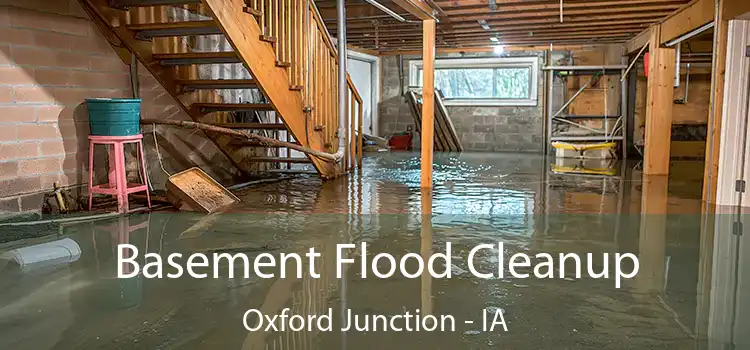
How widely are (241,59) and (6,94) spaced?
1.79 m

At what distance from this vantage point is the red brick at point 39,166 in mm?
4477

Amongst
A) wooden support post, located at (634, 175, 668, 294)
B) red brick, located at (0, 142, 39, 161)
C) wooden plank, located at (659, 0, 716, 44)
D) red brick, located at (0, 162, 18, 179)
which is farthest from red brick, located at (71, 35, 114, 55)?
wooden plank, located at (659, 0, 716, 44)

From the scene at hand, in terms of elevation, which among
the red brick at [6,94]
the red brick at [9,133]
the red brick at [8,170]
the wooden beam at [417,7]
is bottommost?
the red brick at [8,170]

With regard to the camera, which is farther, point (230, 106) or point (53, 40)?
point (230, 106)

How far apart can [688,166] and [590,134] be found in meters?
2.15

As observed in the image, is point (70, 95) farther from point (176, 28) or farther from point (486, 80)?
point (486, 80)

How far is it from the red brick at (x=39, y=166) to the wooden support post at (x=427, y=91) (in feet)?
11.8

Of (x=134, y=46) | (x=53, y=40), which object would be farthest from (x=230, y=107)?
(x=53, y=40)

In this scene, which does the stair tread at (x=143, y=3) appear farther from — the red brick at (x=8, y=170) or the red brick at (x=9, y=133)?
the red brick at (x=8, y=170)

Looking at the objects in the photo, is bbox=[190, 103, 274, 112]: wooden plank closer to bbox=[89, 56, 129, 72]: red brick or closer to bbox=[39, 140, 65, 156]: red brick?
bbox=[89, 56, 129, 72]: red brick

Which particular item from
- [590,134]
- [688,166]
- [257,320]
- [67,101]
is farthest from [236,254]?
[590,134]

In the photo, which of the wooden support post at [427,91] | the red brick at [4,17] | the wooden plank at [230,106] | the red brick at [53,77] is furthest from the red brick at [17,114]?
the wooden support post at [427,91]

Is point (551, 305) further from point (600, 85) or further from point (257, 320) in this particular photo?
point (600, 85)

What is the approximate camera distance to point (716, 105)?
516cm
